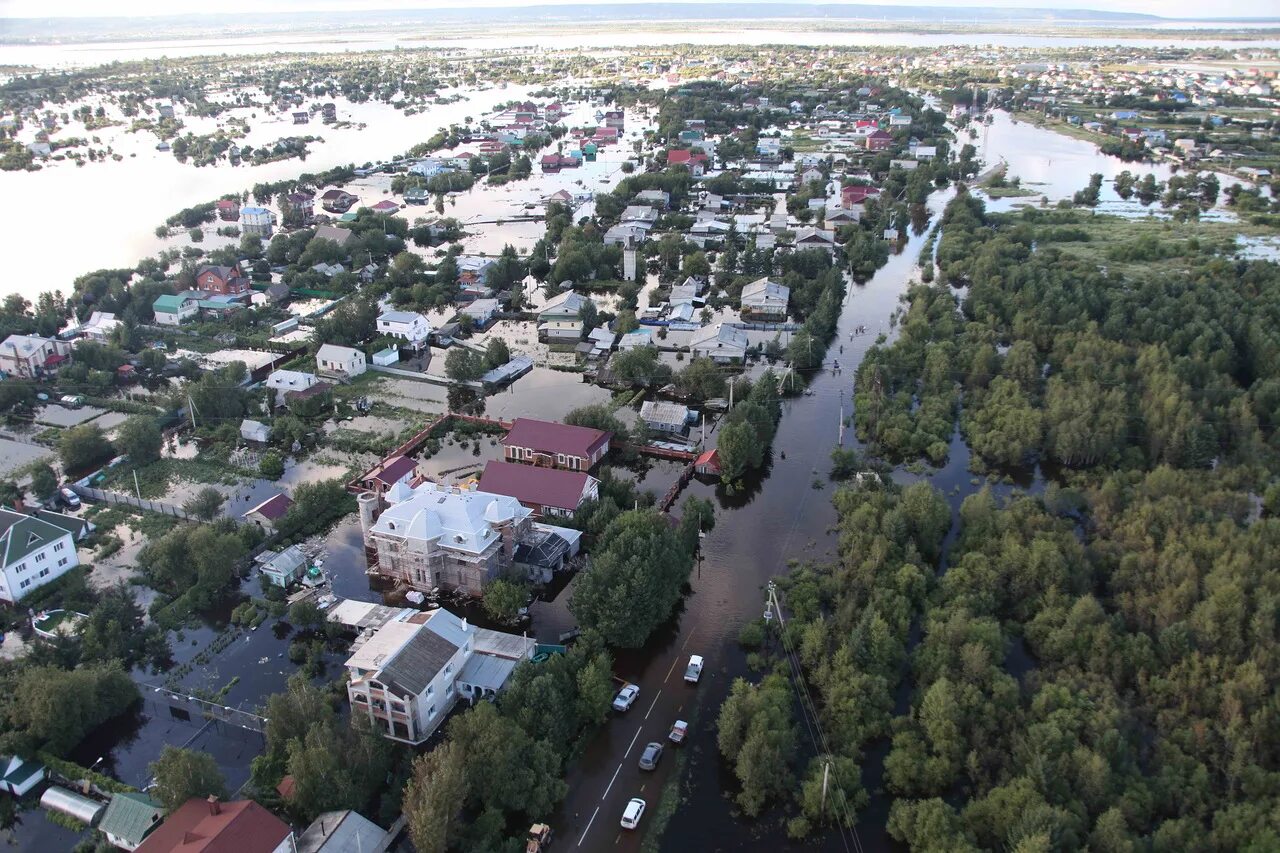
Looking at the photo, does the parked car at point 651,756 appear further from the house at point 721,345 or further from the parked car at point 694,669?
the house at point 721,345

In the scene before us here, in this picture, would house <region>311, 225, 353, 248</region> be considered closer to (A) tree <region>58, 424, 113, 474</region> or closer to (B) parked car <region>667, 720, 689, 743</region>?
(A) tree <region>58, 424, 113, 474</region>

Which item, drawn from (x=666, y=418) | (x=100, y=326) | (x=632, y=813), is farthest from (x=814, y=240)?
(x=632, y=813)

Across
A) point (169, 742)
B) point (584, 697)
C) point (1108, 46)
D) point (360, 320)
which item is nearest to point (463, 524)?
point (584, 697)

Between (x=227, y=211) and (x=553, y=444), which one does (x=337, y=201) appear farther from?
(x=553, y=444)

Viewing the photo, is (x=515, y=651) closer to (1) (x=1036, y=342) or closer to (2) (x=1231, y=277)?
(1) (x=1036, y=342)

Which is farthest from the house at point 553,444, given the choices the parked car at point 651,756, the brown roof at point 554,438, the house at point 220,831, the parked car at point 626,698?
the house at point 220,831

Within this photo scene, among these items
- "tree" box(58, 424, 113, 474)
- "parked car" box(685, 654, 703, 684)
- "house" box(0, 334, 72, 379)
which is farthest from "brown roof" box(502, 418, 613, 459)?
"house" box(0, 334, 72, 379)
